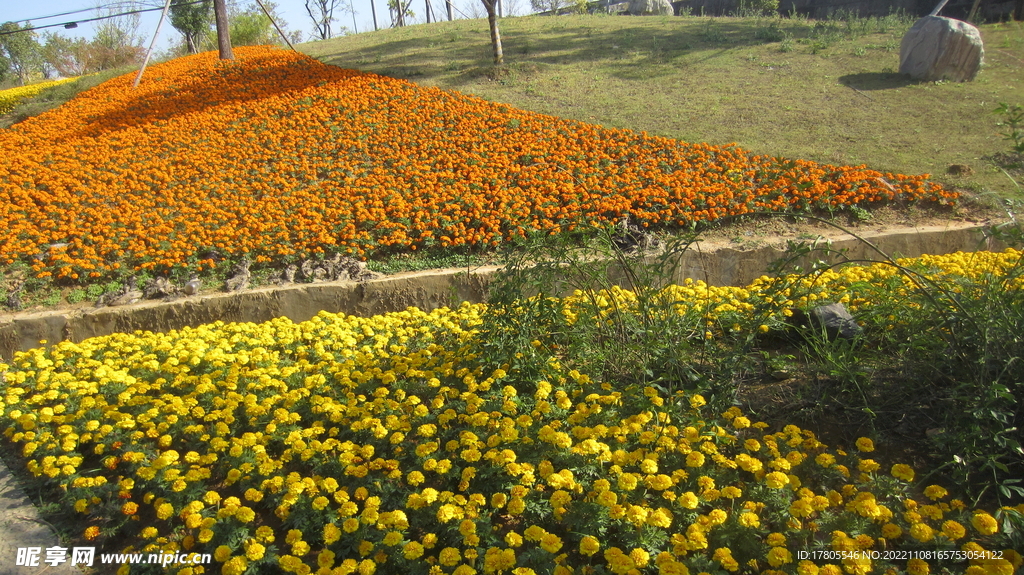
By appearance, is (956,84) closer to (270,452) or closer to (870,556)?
(870,556)

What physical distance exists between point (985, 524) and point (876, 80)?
34.4 ft

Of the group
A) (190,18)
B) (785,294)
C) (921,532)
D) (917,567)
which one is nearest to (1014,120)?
(785,294)

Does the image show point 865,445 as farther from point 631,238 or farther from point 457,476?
point 631,238

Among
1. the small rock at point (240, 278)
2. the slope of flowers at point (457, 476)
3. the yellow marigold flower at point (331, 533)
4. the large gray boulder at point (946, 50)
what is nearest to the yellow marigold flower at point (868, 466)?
the slope of flowers at point (457, 476)

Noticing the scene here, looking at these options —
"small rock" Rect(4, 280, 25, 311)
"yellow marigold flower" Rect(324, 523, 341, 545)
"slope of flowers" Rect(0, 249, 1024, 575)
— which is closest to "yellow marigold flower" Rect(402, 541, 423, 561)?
"slope of flowers" Rect(0, 249, 1024, 575)

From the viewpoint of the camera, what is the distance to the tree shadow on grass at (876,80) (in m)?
10.3

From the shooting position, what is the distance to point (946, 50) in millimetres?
10148

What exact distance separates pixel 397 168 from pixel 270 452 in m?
5.41

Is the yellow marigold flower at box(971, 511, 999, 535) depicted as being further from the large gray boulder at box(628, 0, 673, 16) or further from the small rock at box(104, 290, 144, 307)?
the large gray boulder at box(628, 0, 673, 16)

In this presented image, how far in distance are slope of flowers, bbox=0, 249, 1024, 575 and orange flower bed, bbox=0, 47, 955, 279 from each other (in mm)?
2566

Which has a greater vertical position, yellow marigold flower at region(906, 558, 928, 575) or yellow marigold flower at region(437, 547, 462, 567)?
yellow marigold flower at region(437, 547, 462, 567)

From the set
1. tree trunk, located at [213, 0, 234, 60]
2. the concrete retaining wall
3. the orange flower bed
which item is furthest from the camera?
tree trunk, located at [213, 0, 234, 60]

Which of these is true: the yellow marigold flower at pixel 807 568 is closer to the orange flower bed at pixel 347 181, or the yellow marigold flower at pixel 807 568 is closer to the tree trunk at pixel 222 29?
the orange flower bed at pixel 347 181

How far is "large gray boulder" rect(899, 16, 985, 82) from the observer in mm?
Result: 10125
